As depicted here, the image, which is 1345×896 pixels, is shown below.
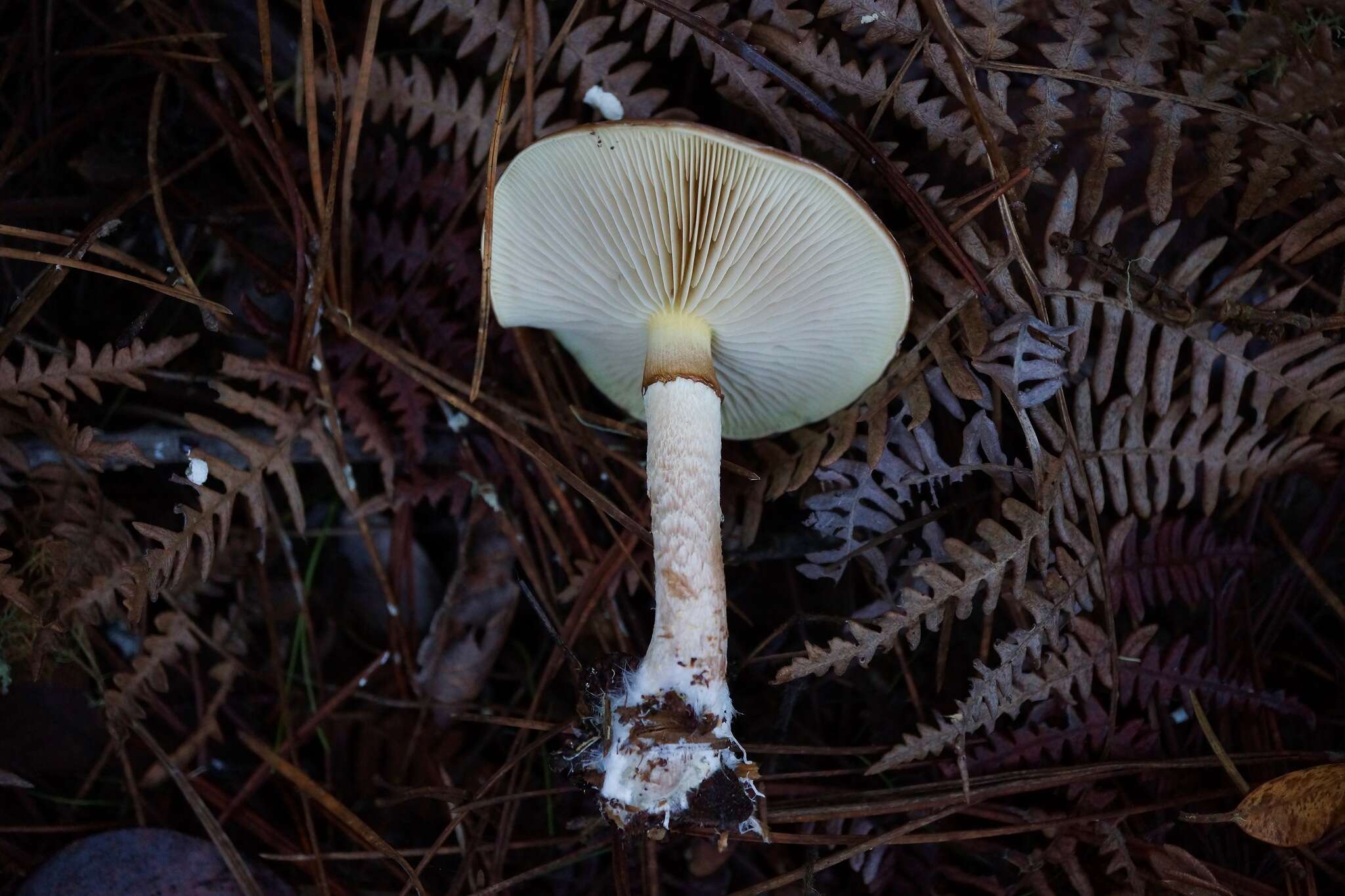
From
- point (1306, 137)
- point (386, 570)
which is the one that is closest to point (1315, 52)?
point (1306, 137)

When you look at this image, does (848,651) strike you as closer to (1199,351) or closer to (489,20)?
(1199,351)

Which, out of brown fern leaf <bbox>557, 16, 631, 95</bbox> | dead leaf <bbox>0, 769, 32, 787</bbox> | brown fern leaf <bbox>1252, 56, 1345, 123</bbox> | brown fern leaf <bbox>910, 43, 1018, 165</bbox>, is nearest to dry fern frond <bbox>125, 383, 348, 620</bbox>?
dead leaf <bbox>0, 769, 32, 787</bbox>

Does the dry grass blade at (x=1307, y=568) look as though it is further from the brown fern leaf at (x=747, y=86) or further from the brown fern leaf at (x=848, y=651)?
the brown fern leaf at (x=747, y=86)

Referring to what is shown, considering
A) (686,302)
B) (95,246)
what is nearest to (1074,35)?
(686,302)

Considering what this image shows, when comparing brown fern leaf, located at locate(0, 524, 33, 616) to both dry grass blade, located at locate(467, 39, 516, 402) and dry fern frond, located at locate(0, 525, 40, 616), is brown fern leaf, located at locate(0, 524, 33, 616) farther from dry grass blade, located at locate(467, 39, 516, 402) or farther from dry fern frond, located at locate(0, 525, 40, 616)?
dry grass blade, located at locate(467, 39, 516, 402)

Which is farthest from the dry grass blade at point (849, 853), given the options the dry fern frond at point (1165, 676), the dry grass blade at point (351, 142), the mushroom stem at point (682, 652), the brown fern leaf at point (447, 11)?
the brown fern leaf at point (447, 11)

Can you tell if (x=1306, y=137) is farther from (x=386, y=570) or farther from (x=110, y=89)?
(x=110, y=89)

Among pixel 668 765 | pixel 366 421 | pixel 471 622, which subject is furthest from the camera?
pixel 471 622
